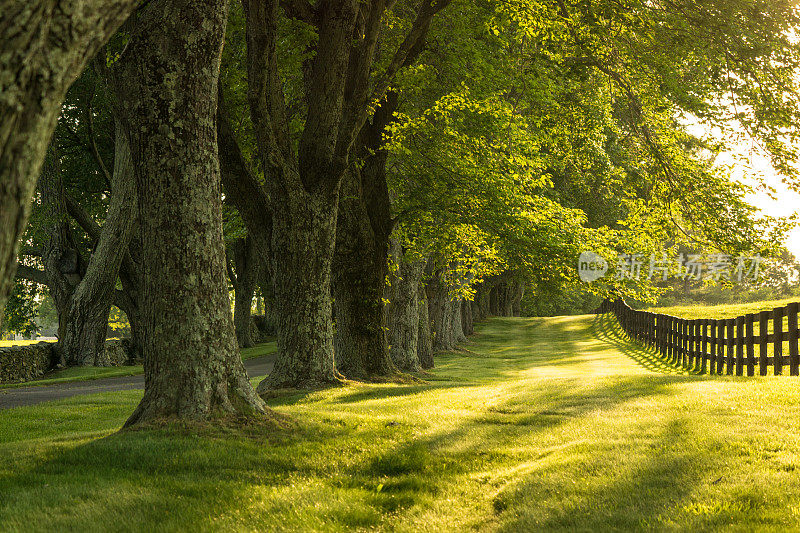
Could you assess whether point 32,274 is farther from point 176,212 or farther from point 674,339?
point 674,339

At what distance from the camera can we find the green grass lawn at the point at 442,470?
5.47m

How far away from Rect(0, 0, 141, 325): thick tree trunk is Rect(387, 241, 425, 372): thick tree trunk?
735 inches

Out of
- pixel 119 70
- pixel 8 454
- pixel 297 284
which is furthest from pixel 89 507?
pixel 297 284

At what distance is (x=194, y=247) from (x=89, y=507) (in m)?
3.18

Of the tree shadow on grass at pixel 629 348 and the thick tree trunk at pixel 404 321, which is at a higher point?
the thick tree trunk at pixel 404 321

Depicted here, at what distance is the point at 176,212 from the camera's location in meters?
7.84

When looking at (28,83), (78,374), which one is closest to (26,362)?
(78,374)

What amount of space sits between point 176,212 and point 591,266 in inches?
507

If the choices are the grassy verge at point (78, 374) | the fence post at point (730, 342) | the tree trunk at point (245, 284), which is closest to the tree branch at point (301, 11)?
the fence post at point (730, 342)

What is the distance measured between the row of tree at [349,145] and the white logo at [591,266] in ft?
1.03

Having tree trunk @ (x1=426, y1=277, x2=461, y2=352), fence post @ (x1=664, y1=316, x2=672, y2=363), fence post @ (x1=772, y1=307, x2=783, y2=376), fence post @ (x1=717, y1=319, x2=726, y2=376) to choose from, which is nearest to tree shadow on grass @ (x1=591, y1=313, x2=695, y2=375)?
fence post @ (x1=664, y1=316, x2=672, y2=363)

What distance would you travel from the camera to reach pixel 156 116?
7.83 metres

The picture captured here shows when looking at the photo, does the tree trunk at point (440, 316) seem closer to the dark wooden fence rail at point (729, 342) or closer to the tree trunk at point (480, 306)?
the dark wooden fence rail at point (729, 342)

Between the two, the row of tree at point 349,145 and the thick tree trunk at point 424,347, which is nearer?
the row of tree at point 349,145
